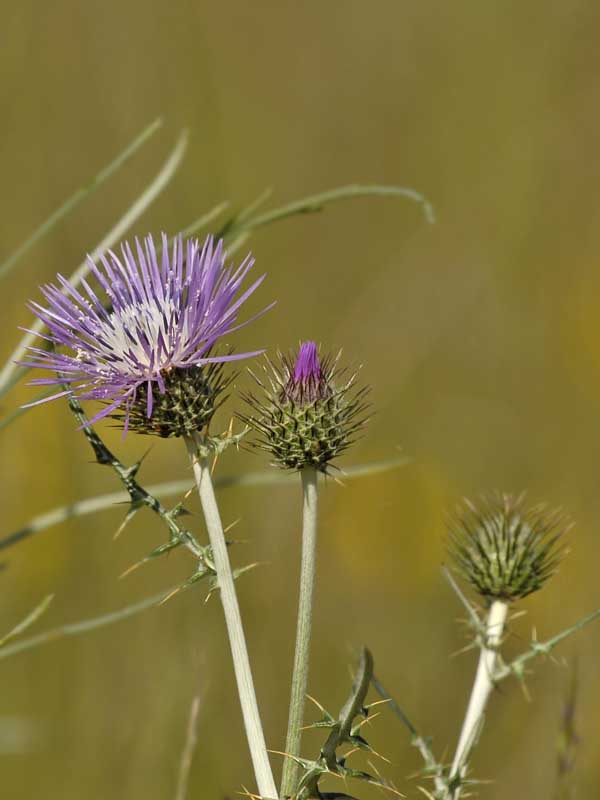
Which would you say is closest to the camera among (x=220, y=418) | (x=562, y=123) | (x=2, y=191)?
(x=220, y=418)

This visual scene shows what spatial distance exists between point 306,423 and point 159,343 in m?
0.29

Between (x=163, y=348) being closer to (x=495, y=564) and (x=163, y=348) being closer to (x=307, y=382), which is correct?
(x=307, y=382)

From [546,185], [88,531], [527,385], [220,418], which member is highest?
[546,185]

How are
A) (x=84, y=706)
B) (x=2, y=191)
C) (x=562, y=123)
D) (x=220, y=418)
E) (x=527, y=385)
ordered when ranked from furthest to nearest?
(x=562, y=123) → (x=527, y=385) → (x=2, y=191) → (x=84, y=706) → (x=220, y=418)

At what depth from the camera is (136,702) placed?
462cm

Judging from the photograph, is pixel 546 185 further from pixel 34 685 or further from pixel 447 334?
pixel 34 685

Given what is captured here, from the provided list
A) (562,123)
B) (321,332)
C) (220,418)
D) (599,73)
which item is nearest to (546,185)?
(562,123)

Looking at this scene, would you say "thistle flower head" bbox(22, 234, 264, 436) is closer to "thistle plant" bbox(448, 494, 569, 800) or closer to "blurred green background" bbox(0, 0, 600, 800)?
"thistle plant" bbox(448, 494, 569, 800)

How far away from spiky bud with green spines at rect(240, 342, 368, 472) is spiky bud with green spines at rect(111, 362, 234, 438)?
0.07m

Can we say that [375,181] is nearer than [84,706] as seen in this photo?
No

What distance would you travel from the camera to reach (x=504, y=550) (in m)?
2.03

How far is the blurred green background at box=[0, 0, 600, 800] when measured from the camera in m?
4.60

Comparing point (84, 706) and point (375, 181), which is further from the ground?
point (375, 181)

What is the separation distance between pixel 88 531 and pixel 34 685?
77 cm
